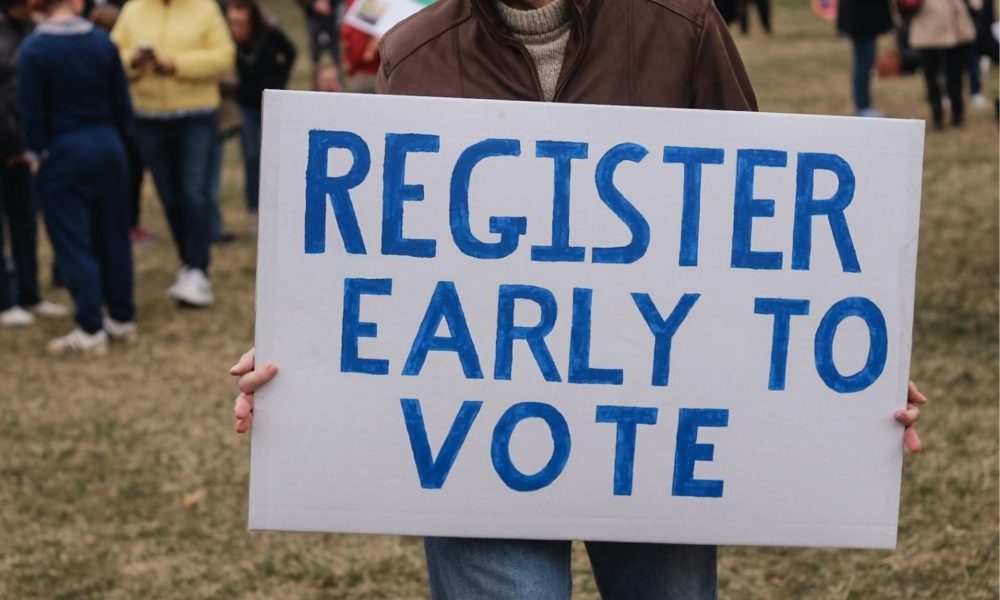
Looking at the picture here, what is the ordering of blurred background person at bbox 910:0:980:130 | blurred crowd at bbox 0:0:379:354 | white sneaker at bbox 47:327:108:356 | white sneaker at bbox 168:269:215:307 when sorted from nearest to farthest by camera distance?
1. blurred crowd at bbox 0:0:379:354
2. white sneaker at bbox 47:327:108:356
3. white sneaker at bbox 168:269:215:307
4. blurred background person at bbox 910:0:980:130

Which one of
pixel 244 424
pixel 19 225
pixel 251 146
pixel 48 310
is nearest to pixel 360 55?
pixel 19 225

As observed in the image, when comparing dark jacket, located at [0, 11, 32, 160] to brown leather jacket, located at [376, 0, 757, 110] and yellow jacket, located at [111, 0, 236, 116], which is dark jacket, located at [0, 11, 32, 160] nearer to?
yellow jacket, located at [111, 0, 236, 116]

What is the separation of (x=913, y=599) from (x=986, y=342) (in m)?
3.15

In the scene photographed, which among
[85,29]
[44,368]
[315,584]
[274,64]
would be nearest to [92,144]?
[85,29]

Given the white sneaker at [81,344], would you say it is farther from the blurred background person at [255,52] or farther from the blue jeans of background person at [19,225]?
the blurred background person at [255,52]

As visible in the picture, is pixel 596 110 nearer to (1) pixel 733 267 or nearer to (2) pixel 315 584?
(1) pixel 733 267

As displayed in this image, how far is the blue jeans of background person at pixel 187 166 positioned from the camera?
8.88 meters

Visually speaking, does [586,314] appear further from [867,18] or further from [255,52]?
[867,18]

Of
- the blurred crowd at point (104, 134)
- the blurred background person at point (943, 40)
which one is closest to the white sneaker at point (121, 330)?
the blurred crowd at point (104, 134)

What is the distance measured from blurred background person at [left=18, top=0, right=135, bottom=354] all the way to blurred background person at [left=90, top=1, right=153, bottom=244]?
70 cm

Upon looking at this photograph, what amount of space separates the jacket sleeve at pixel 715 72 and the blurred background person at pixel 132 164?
21.6 ft

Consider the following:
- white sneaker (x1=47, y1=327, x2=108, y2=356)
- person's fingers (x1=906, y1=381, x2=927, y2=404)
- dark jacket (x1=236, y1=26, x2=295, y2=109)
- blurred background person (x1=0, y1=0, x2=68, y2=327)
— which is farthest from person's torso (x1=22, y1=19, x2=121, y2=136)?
person's fingers (x1=906, y1=381, x2=927, y2=404)

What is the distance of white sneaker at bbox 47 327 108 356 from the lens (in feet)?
26.7

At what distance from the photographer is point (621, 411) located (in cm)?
268
